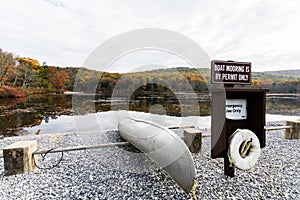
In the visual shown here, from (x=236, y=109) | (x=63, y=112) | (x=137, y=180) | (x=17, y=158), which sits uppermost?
(x=236, y=109)

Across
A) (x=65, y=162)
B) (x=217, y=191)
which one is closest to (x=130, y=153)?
(x=65, y=162)

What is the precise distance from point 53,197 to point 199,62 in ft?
10.3

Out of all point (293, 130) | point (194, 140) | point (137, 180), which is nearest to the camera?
point (137, 180)

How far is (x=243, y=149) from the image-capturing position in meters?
Answer: 2.37

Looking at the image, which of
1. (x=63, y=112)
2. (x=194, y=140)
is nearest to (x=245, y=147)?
(x=194, y=140)

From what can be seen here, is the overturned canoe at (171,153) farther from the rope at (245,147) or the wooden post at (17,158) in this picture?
the wooden post at (17,158)

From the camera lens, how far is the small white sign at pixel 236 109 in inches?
96.4

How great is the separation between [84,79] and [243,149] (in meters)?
6.22

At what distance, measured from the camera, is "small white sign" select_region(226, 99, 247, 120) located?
2449mm

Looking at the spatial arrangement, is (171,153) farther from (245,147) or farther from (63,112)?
(63,112)

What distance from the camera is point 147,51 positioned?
3.88 metres

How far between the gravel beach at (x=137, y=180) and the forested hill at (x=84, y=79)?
6.00ft

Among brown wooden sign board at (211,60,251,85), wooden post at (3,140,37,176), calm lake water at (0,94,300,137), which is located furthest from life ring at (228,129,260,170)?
calm lake water at (0,94,300,137)

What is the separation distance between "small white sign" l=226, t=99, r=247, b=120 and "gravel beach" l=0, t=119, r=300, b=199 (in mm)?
868
